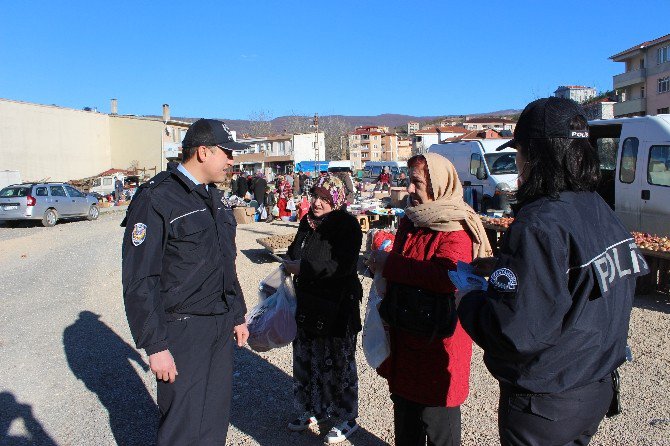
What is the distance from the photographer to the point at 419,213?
2.87 meters

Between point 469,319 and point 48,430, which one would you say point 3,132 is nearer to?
point 48,430

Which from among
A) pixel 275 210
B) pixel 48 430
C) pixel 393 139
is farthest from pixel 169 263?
pixel 393 139

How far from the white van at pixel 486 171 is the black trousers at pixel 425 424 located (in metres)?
12.4

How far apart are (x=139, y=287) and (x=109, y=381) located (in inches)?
122

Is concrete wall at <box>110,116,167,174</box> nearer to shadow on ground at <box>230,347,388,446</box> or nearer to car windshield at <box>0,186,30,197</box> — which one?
car windshield at <box>0,186,30,197</box>

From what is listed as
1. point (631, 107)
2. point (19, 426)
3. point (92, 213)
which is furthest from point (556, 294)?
point (631, 107)

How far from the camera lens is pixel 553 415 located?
185cm

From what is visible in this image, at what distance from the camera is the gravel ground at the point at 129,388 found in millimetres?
3945

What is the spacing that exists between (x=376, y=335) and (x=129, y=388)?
9.49 ft

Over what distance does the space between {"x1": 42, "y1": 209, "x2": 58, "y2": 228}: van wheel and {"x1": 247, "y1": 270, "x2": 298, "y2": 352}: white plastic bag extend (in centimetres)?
2015

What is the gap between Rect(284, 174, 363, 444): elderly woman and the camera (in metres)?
3.72

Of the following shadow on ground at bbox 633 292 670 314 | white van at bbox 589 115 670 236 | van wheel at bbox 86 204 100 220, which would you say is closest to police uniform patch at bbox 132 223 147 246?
shadow on ground at bbox 633 292 670 314

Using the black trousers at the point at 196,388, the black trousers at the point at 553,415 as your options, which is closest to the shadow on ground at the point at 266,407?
the black trousers at the point at 196,388

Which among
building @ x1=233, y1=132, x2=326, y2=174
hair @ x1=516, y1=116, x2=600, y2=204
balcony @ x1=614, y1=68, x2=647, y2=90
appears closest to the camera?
hair @ x1=516, y1=116, x2=600, y2=204
